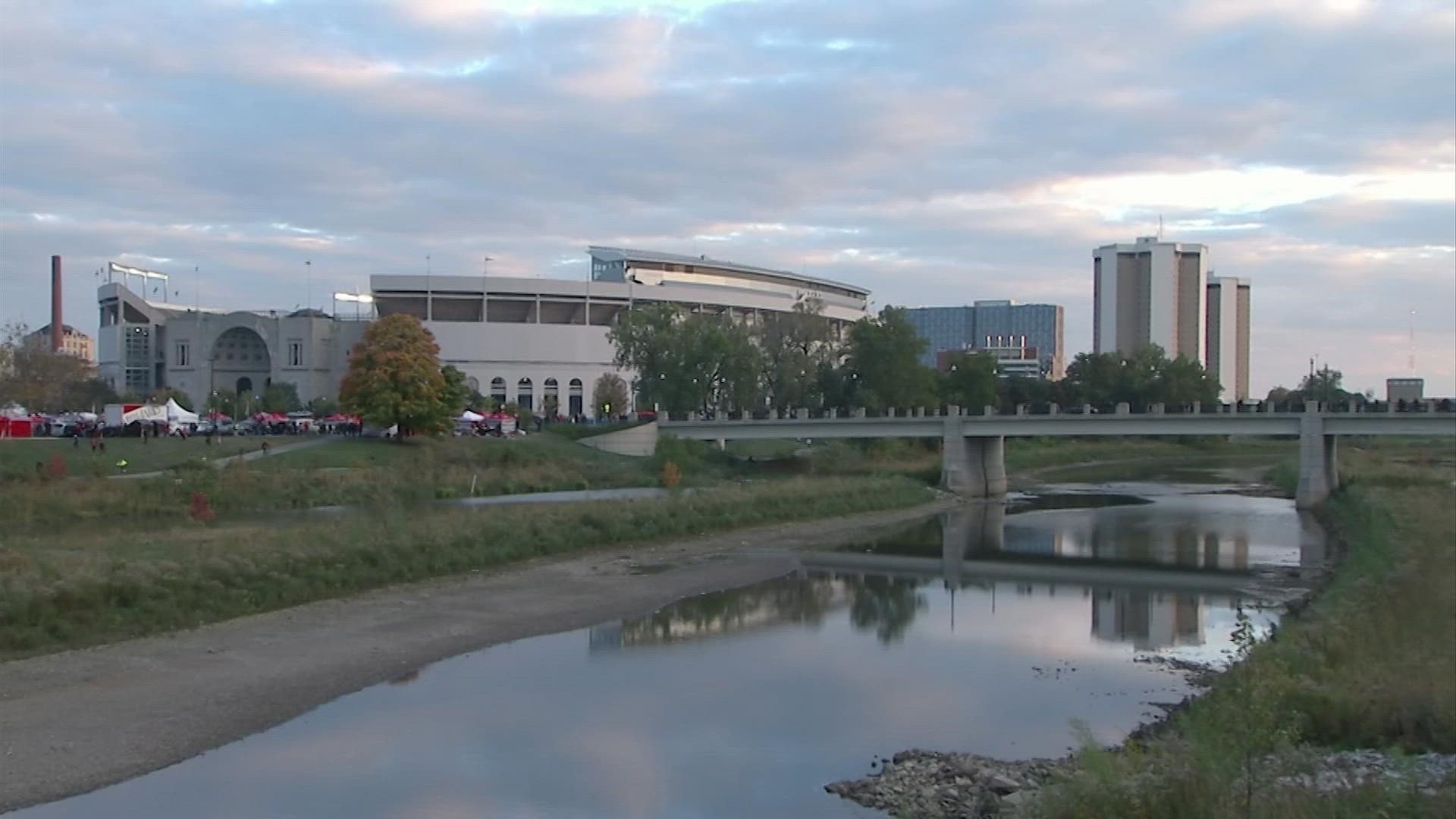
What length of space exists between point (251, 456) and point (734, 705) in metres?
52.5

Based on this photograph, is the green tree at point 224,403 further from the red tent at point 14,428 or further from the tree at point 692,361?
the red tent at point 14,428

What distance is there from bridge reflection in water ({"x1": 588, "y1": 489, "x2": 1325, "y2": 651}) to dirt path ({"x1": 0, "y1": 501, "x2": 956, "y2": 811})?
213 centimetres

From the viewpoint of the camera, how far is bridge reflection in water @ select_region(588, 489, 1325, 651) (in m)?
32.0

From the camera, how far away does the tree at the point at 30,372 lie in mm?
92688

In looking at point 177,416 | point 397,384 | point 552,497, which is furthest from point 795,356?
point 177,416

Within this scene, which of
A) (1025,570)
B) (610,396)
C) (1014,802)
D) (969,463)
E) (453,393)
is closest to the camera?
(1014,802)

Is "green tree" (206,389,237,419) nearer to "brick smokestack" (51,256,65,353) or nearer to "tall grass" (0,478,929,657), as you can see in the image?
"brick smokestack" (51,256,65,353)

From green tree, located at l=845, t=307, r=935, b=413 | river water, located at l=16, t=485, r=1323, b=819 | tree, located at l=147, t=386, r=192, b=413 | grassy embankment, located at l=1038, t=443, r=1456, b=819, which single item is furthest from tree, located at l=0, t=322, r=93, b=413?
grassy embankment, located at l=1038, t=443, r=1456, b=819

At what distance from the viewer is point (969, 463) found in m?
75.8

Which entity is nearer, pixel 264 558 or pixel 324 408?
pixel 264 558

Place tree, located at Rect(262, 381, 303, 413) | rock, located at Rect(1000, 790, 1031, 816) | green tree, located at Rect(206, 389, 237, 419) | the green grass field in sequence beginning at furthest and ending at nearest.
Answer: tree, located at Rect(262, 381, 303, 413)
green tree, located at Rect(206, 389, 237, 419)
the green grass field
rock, located at Rect(1000, 790, 1031, 816)

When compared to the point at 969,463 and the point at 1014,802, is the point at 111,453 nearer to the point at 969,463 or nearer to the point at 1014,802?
the point at 969,463

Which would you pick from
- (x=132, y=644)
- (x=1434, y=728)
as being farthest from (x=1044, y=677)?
(x=132, y=644)

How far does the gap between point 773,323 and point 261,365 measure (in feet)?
229
